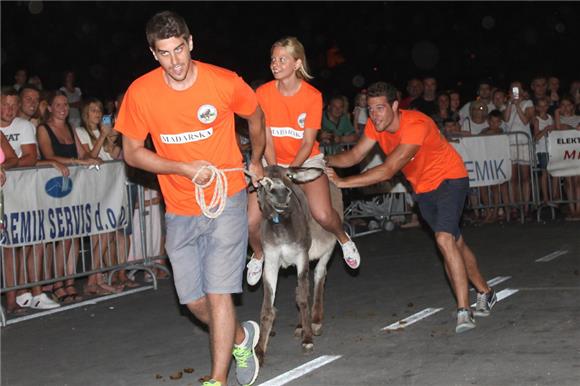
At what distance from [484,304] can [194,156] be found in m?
3.75

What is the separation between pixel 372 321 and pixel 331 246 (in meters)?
0.81

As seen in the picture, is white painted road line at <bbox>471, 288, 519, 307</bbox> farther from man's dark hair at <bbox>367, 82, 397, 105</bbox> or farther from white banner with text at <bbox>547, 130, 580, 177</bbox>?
white banner with text at <bbox>547, 130, 580, 177</bbox>

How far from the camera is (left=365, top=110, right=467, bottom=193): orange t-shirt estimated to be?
8.88 meters

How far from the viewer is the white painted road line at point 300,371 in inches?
291

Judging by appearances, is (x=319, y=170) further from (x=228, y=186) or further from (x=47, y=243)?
(x=47, y=243)

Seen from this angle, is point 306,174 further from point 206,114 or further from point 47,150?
point 47,150

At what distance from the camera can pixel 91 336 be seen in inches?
372

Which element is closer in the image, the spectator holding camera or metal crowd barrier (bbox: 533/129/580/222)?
metal crowd barrier (bbox: 533/129/580/222)

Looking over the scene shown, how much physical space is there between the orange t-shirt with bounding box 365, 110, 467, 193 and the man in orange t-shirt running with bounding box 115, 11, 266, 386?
7.19 feet

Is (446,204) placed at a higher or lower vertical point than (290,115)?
lower

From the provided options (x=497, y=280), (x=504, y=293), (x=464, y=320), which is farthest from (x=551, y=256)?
(x=464, y=320)

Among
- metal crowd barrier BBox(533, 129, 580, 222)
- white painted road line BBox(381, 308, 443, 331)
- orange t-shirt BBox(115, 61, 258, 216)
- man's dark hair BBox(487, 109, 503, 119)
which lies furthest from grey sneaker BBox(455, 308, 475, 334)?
man's dark hair BBox(487, 109, 503, 119)

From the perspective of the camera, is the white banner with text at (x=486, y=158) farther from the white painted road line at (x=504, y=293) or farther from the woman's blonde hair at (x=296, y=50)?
the woman's blonde hair at (x=296, y=50)

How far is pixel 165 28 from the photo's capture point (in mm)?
6363
